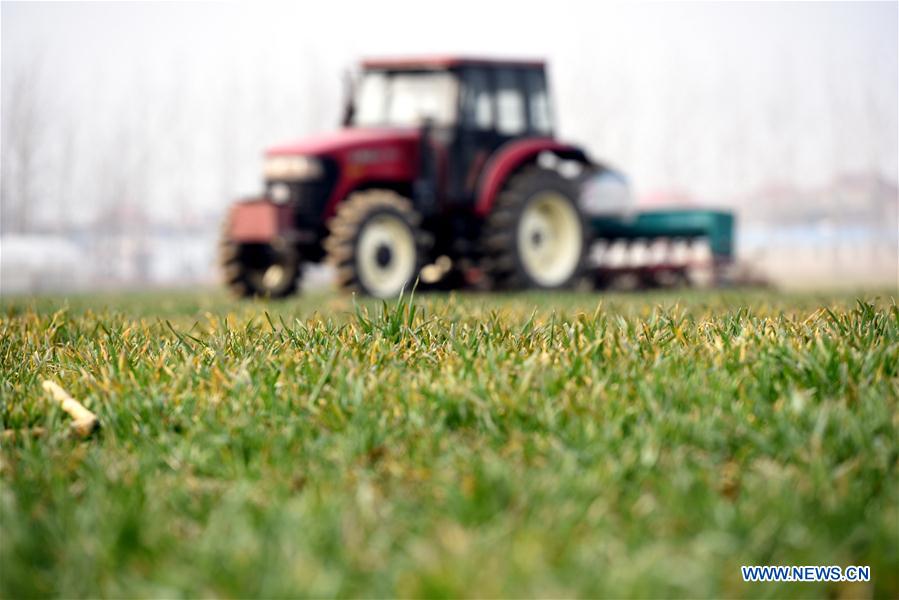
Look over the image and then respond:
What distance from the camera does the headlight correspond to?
10.9m

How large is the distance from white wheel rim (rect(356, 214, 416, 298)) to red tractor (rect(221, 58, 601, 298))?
0.04ft

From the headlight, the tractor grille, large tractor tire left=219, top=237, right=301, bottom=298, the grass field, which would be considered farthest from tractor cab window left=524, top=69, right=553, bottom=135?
the grass field

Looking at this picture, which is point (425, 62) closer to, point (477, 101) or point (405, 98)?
point (405, 98)

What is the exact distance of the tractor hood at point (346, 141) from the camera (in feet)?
35.8

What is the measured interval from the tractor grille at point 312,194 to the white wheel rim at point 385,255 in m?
0.65

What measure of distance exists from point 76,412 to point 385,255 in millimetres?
7491

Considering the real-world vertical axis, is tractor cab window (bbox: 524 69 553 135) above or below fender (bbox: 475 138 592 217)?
above

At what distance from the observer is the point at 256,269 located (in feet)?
39.5

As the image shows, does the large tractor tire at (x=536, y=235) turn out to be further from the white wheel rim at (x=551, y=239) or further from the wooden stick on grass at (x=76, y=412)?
the wooden stick on grass at (x=76, y=412)

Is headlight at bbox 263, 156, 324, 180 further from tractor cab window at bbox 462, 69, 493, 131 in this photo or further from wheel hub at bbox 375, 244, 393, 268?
tractor cab window at bbox 462, 69, 493, 131

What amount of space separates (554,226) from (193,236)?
40.1m

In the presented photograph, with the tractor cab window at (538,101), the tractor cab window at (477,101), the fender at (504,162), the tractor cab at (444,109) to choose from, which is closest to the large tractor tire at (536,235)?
the fender at (504,162)

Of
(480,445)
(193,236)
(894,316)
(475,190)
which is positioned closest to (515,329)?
(894,316)

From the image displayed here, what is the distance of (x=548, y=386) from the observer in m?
3.23
